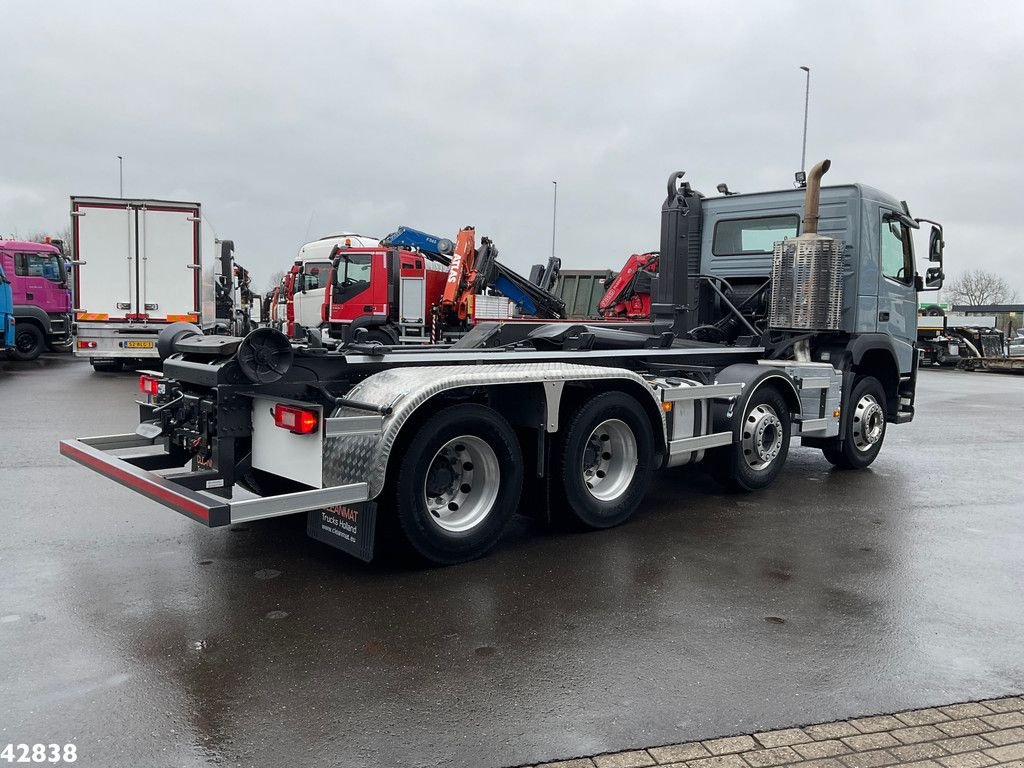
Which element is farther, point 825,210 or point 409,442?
point 825,210

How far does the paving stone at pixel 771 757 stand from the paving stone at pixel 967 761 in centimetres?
58

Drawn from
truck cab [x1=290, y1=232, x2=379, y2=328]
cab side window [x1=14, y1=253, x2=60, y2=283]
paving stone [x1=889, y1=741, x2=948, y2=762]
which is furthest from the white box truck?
paving stone [x1=889, y1=741, x2=948, y2=762]

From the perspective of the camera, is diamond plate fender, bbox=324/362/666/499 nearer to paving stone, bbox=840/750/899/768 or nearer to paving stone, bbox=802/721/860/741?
paving stone, bbox=802/721/860/741

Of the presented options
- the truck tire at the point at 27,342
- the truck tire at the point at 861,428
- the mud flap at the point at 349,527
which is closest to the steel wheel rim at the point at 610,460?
the mud flap at the point at 349,527

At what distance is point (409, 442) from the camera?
5000 millimetres

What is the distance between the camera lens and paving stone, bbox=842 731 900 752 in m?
3.33

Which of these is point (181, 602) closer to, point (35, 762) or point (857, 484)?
point (35, 762)

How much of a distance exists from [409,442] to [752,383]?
3657mm

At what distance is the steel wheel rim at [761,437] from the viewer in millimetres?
7539

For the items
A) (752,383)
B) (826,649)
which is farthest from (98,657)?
(752,383)

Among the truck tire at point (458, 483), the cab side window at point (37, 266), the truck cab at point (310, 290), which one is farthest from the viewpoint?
the cab side window at point (37, 266)

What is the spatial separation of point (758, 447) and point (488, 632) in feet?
13.4

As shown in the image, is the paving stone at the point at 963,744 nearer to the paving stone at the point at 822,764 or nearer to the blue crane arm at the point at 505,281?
the paving stone at the point at 822,764
